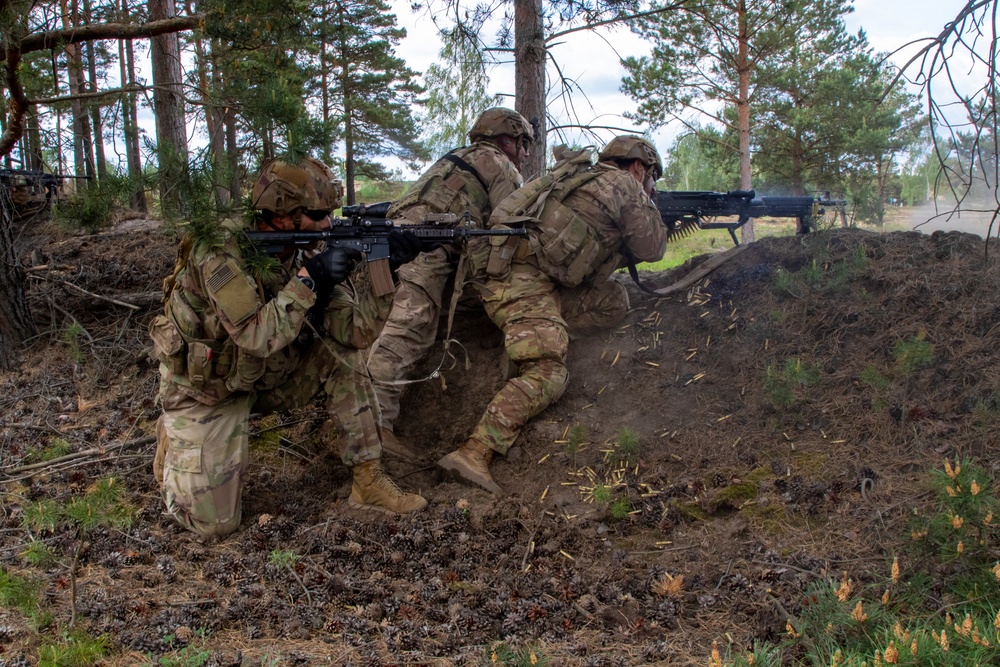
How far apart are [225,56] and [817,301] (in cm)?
489

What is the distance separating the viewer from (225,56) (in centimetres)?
560

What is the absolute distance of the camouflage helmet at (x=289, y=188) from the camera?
4512 mm

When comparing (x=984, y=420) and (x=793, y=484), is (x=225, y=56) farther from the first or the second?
(x=984, y=420)

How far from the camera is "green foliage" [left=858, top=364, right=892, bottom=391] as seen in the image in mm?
5035

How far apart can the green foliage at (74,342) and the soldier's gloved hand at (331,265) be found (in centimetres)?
376

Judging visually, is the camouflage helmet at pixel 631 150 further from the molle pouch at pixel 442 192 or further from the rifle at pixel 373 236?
the rifle at pixel 373 236

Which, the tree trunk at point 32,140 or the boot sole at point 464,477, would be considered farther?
the tree trunk at point 32,140

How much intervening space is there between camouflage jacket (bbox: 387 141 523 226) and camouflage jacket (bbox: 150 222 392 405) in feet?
4.67

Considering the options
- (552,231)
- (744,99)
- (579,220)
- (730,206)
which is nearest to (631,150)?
(579,220)

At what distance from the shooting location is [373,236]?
4668 mm

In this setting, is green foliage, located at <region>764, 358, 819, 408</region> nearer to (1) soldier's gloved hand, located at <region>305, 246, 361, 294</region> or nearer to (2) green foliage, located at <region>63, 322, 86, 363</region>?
(1) soldier's gloved hand, located at <region>305, 246, 361, 294</region>

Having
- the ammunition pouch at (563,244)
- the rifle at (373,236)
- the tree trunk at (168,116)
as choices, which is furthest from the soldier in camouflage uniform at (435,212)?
the tree trunk at (168,116)

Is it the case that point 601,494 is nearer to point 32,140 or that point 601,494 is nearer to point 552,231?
point 552,231

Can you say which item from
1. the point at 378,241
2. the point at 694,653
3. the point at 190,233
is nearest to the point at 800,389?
the point at 694,653
